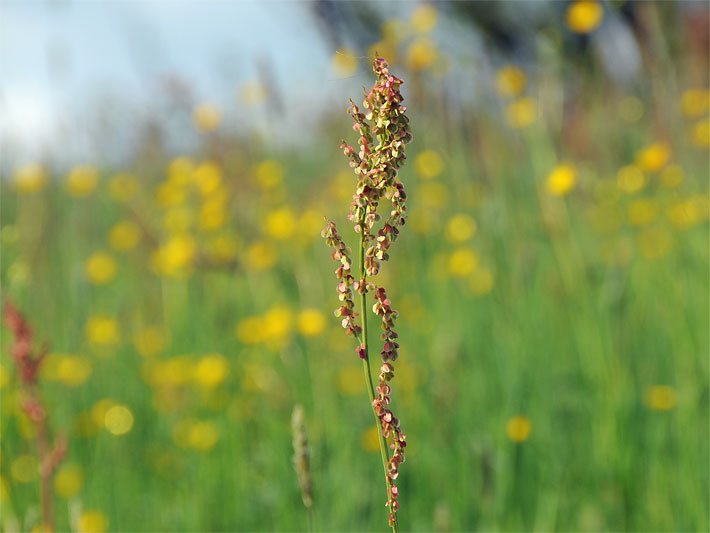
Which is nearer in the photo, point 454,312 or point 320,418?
point 320,418

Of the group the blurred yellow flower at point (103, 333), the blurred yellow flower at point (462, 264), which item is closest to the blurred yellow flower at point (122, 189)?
the blurred yellow flower at point (103, 333)

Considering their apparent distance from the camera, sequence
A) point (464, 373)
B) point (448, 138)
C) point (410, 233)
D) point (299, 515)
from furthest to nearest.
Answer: point (410, 233) < point (448, 138) < point (464, 373) < point (299, 515)

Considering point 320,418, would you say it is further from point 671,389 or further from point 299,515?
point 671,389

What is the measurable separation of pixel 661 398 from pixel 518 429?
465 mm

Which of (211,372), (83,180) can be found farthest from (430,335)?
(83,180)

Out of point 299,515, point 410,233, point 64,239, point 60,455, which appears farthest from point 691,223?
point 64,239

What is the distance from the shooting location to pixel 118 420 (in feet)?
9.39

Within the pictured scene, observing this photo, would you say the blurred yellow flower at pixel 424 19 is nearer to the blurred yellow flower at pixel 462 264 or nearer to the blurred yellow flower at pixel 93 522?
the blurred yellow flower at pixel 462 264

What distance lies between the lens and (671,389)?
7.89 ft

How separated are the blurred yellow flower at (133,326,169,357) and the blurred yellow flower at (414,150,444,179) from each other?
1.32m

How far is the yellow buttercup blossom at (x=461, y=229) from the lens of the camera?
350 cm

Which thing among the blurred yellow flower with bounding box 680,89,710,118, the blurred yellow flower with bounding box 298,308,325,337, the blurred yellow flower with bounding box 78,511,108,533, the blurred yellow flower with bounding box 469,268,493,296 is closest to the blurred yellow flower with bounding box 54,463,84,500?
the blurred yellow flower with bounding box 78,511,108,533

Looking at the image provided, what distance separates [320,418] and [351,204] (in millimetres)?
1708

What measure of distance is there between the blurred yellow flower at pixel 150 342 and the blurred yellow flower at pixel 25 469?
94 cm
